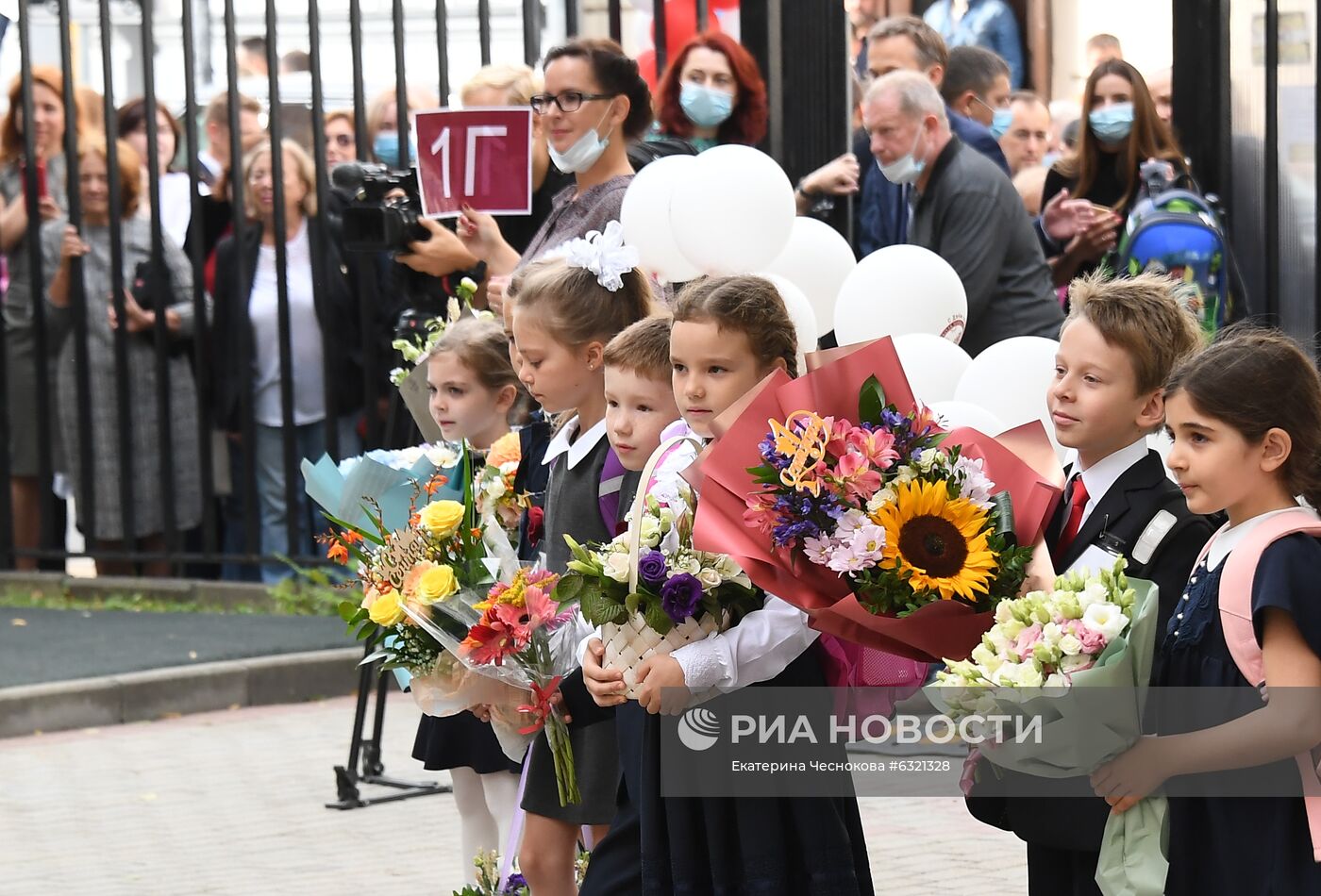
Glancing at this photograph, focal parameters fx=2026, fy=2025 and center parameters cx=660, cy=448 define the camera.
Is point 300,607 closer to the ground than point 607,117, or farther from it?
closer to the ground

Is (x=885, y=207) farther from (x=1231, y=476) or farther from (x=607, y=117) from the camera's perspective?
(x=1231, y=476)

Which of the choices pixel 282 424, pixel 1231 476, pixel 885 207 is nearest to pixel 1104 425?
pixel 1231 476

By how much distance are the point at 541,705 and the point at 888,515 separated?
2.90 feet

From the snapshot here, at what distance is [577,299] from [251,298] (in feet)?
16.5

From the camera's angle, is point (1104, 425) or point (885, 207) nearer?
point (1104, 425)

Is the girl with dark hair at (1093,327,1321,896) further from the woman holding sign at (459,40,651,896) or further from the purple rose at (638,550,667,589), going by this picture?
the woman holding sign at (459,40,651,896)

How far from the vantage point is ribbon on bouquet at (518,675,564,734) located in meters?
3.64

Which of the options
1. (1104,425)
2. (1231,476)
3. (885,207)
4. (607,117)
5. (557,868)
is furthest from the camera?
(885,207)

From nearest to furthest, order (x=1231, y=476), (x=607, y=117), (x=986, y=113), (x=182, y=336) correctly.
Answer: (x=1231, y=476) → (x=607, y=117) → (x=986, y=113) → (x=182, y=336)

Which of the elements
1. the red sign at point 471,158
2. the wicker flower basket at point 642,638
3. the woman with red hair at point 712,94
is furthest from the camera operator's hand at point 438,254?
the wicker flower basket at point 642,638

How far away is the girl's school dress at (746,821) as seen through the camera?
335 centimetres

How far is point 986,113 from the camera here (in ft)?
27.8

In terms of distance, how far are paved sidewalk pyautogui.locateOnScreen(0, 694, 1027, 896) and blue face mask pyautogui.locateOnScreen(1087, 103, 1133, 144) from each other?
8.24 ft

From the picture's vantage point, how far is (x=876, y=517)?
3.05 meters
